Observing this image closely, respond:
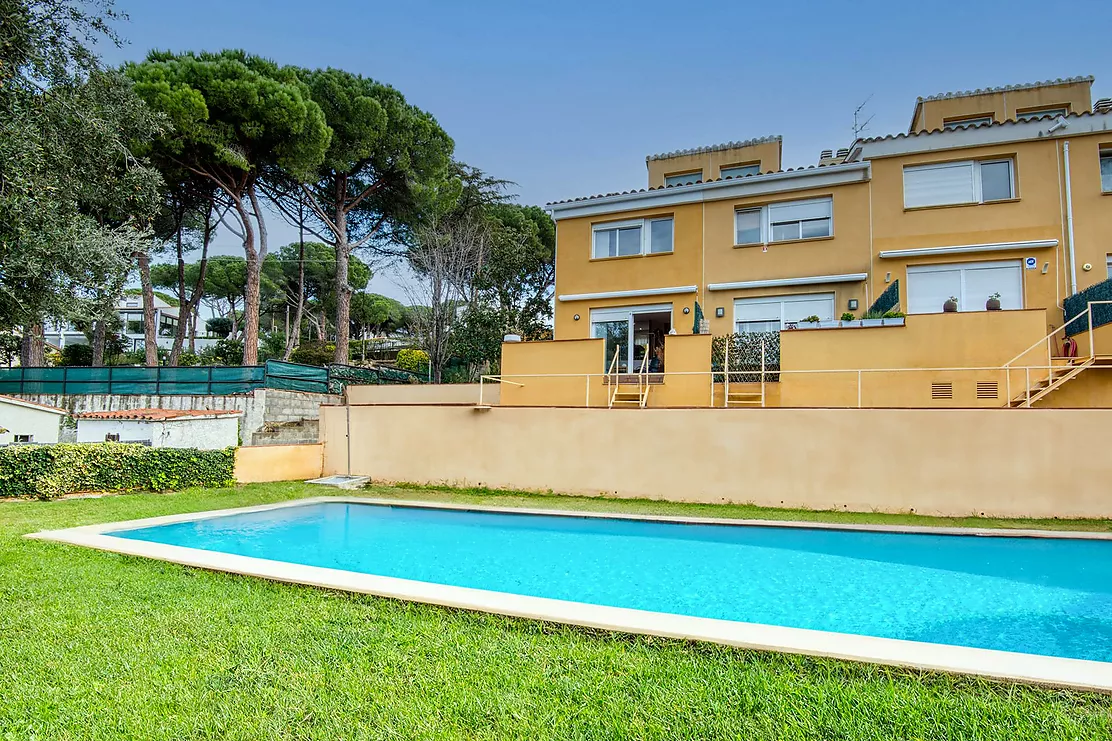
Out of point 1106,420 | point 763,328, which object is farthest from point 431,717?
point 763,328

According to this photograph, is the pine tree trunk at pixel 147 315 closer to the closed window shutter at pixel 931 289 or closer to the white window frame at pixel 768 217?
the white window frame at pixel 768 217

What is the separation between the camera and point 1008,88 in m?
16.5

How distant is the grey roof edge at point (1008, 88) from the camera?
16.0 meters

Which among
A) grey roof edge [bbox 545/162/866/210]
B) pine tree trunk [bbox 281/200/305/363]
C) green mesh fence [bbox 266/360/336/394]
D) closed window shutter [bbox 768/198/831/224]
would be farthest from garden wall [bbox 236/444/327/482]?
closed window shutter [bbox 768/198/831/224]

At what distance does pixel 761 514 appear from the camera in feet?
35.7

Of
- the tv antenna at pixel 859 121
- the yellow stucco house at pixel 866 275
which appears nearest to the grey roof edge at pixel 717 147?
the tv antenna at pixel 859 121

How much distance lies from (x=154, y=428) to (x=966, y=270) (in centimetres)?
2034

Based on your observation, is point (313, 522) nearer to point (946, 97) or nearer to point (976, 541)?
point (976, 541)

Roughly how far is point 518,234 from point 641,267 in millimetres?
11666

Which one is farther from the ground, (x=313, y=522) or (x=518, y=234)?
(x=518, y=234)

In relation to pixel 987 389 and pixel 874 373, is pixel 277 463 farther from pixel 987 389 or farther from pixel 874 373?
pixel 987 389

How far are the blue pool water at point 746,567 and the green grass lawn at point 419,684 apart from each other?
8.43ft

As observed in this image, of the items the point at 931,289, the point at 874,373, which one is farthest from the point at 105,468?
the point at 931,289

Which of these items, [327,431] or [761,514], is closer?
[761,514]
